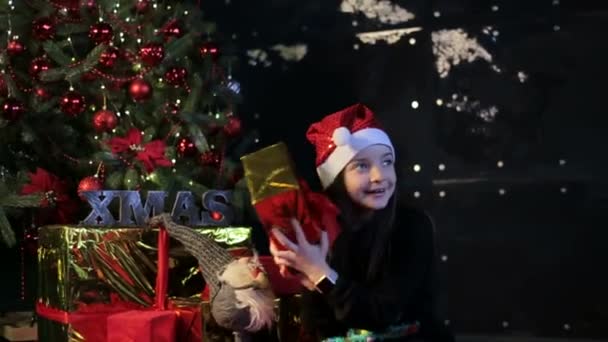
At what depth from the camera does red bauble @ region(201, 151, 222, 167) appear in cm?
284

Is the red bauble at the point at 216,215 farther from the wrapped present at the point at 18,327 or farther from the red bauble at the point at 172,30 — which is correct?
the wrapped present at the point at 18,327

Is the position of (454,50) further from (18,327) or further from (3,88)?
(18,327)

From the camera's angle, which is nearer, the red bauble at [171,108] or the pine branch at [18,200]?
the pine branch at [18,200]

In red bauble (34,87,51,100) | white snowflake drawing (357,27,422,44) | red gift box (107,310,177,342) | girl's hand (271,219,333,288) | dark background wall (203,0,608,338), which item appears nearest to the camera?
girl's hand (271,219,333,288)

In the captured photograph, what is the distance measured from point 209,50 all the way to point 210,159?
0.38 metres

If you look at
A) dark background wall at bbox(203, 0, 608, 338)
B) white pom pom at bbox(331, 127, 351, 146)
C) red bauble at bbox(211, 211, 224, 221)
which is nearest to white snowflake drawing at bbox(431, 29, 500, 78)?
dark background wall at bbox(203, 0, 608, 338)

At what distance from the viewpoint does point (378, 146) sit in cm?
195

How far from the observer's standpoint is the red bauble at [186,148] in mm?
2791

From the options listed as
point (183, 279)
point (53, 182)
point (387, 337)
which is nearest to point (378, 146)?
point (387, 337)

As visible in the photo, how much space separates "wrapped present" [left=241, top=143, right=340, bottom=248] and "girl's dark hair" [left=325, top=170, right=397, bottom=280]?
126 millimetres

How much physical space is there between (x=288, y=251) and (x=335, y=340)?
266 millimetres

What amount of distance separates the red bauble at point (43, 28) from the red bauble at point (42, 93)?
170 mm

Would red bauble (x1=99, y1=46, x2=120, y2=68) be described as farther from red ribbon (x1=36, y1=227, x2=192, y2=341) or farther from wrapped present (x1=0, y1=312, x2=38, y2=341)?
wrapped present (x1=0, y1=312, x2=38, y2=341)

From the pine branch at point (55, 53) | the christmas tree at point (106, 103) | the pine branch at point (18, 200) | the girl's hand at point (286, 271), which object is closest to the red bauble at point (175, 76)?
the christmas tree at point (106, 103)
